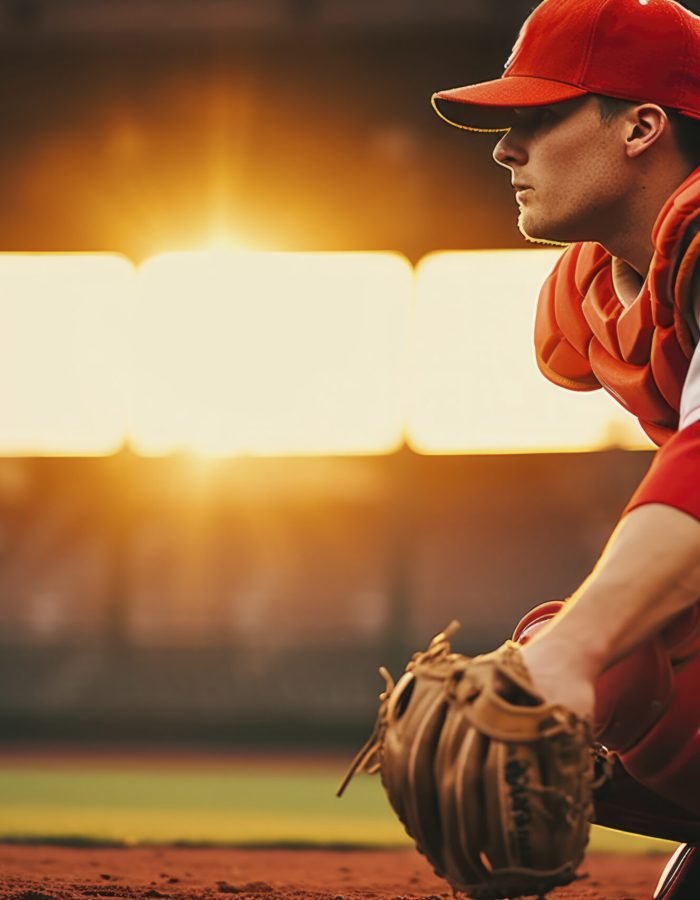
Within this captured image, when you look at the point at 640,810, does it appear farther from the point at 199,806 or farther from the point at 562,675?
the point at 199,806

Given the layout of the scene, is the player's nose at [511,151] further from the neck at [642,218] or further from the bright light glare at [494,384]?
the bright light glare at [494,384]

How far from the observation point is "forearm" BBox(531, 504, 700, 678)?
4.02ft

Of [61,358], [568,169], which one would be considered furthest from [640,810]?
[61,358]

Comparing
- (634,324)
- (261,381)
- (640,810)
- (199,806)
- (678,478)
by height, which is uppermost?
(634,324)

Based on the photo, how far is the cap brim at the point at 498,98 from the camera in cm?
150

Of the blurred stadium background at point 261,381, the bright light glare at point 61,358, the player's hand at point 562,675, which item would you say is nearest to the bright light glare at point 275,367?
the blurred stadium background at point 261,381

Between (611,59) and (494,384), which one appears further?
(494,384)

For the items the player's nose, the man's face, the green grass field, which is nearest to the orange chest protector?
the man's face

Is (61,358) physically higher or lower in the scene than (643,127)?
lower

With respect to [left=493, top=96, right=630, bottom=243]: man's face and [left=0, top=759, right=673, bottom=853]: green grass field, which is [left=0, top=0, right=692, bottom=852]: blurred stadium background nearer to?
[left=0, top=759, right=673, bottom=853]: green grass field

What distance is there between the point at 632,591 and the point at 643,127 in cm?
59

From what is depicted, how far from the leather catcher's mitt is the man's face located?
534 millimetres

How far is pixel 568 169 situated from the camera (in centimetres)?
153

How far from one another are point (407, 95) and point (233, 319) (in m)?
1.53
